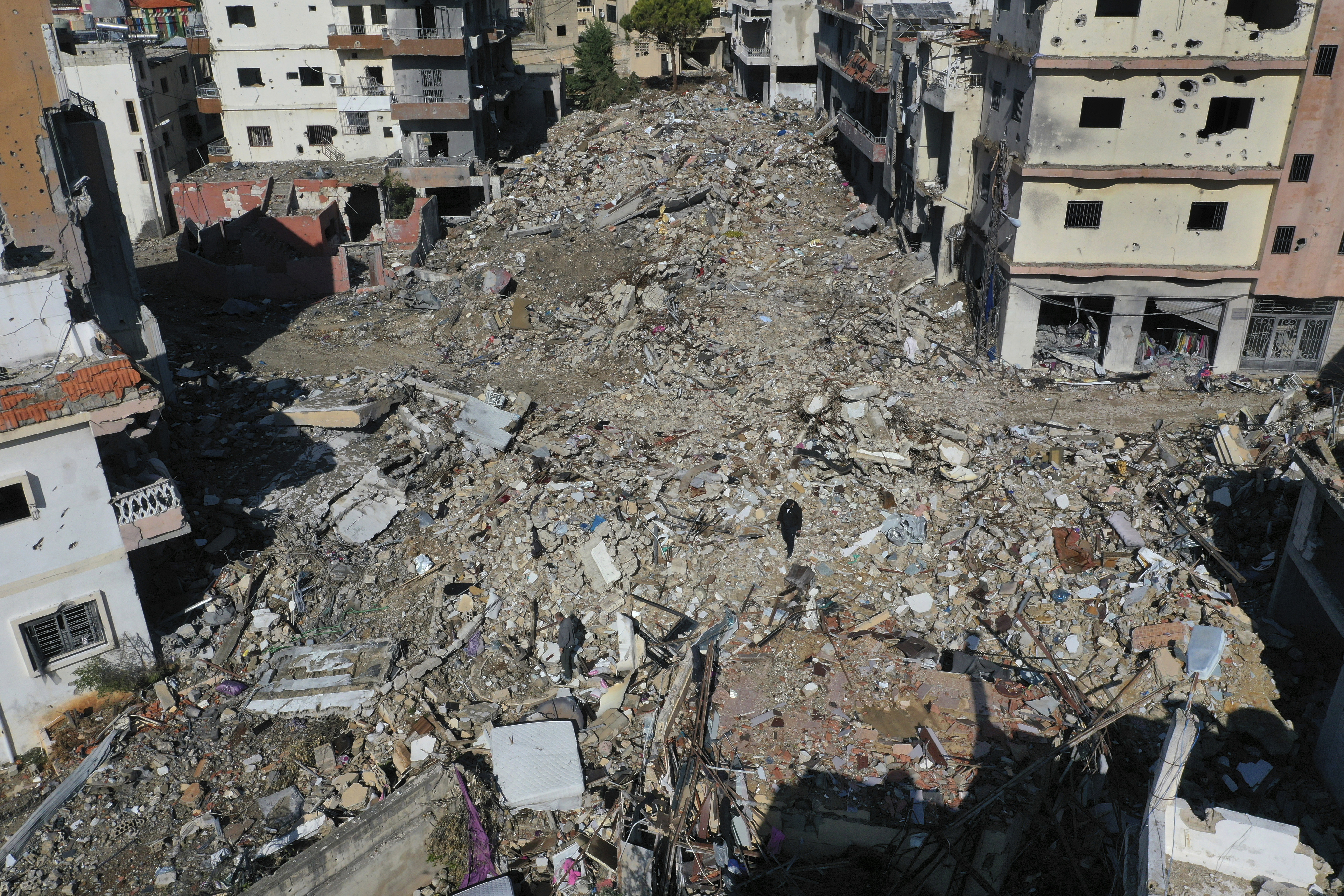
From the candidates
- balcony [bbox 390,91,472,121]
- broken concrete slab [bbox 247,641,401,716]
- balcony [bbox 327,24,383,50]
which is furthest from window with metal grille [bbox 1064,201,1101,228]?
balcony [bbox 327,24,383,50]

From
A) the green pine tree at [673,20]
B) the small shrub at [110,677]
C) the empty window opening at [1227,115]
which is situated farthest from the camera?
the green pine tree at [673,20]

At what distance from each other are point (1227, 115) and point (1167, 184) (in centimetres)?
148

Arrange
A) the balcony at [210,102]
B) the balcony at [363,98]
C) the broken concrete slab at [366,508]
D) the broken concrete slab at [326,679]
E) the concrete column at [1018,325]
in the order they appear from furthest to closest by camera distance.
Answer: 1. the balcony at [210,102]
2. the balcony at [363,98]
3. the concrete column at [1018,325]
4. the broken concrete slab at [366,508]
5. the broken concrete slab at [326,679]

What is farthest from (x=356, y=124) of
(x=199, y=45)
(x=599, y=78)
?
(x=599, y=78)

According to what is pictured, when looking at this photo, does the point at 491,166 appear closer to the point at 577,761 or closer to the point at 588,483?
the point at 588,483

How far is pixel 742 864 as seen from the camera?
31.0 feet

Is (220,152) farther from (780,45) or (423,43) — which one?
(780,45)

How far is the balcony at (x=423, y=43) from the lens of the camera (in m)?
29.0

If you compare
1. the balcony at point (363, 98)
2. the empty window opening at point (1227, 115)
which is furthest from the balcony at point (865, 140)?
the balcony at point (363, 98)

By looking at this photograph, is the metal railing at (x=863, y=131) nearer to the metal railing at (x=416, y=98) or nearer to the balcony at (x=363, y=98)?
the metal railing at (x=416, y=98)

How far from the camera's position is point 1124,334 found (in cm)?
1794

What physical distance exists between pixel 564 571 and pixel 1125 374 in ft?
38.0

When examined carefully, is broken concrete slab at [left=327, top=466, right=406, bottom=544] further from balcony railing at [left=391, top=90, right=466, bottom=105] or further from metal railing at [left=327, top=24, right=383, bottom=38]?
metal railing at [left=327, top=24, right=383, bottom=38]

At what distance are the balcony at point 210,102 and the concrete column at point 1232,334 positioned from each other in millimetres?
32646
